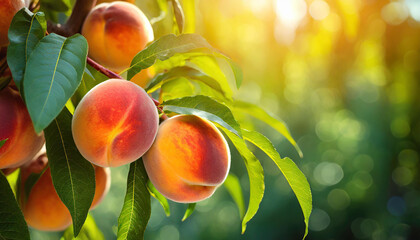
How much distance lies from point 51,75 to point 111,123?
0.28 ft

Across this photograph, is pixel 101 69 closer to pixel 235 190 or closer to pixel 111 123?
pixel 111 123

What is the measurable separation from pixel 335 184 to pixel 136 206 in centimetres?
610

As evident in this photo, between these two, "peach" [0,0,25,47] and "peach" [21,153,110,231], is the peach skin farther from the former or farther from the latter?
"peach" [0,0,25,47]

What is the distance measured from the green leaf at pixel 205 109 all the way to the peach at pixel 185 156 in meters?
0.01

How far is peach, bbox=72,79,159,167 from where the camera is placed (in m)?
0.41

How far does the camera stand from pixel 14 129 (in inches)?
16.5

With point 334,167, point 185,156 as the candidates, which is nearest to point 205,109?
point 185,156

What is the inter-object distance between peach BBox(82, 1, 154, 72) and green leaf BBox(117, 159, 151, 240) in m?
0.15

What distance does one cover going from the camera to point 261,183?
0.47 meters

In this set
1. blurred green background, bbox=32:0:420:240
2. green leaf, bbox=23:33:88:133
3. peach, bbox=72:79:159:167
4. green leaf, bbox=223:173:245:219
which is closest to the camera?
green leaf, bbox=23:33:88:133

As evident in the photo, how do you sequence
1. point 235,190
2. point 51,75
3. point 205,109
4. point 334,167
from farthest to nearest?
point 334,167 < point 235,190 < point 205,109 < point 51,75

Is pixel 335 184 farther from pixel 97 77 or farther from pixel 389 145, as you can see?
pixel 97 77

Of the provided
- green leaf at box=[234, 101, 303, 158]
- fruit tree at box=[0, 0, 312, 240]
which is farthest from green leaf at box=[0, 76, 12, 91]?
green leaf at box=[234, 101, 303, 158]

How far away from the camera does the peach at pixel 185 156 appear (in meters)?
0.44
